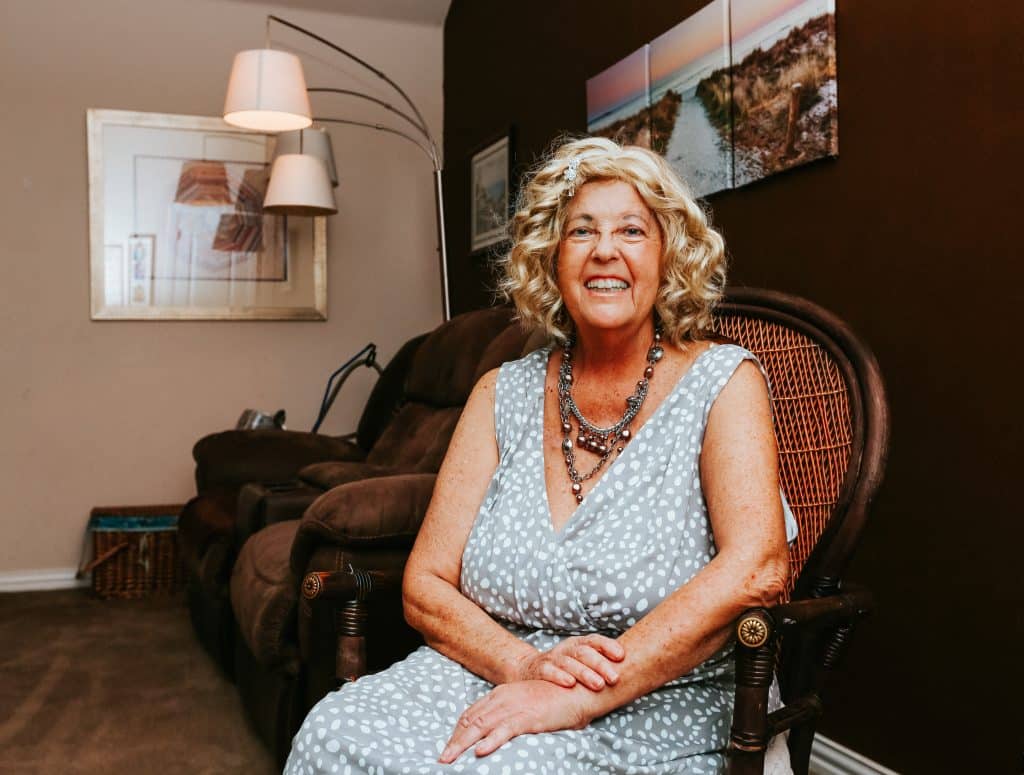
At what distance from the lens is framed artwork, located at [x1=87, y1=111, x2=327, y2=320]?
4551mm

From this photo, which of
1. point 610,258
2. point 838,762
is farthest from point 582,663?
point 838,762

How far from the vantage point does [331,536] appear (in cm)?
196

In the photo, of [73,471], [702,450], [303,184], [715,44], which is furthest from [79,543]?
[702,450]

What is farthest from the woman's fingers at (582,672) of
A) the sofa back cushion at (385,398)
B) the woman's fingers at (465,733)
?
the sofa back cushion at (385,398)

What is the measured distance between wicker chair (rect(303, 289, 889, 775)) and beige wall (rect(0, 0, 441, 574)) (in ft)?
11.0

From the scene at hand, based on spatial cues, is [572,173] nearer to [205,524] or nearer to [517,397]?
[517,397]

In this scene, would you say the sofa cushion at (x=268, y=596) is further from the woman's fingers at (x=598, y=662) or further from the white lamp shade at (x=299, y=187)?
the white lamp shade at (x=299, y=187)

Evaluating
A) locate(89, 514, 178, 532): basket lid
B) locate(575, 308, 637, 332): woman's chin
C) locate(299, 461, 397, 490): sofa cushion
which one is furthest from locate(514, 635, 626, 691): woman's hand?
locate(89, 514, 178, 532): basket lid

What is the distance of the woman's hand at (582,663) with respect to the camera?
1.27 m

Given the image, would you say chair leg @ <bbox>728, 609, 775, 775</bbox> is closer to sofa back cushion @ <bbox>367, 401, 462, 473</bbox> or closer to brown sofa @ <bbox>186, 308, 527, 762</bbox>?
brown sofa @ <bbox>186, 308, 527, 762</bbox>

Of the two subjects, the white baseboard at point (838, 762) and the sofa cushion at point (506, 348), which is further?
the sofa cushion at point (506, 348)

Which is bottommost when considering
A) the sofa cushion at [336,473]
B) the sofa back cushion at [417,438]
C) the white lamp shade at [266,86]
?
the sofa cushion at [336,473]

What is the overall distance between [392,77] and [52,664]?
307cm

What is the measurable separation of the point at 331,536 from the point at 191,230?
311 cm
